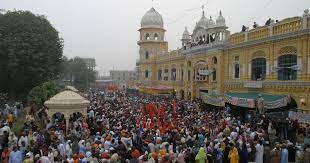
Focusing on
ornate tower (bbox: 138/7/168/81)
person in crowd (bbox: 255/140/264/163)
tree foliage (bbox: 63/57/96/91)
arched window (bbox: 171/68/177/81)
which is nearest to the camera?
person in crowd (bbox: 255/140/264/163)

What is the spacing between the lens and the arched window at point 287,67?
22.0 metres

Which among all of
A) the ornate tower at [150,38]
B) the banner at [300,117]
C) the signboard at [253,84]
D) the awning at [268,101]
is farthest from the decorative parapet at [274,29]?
the ornate tower at [150,38]

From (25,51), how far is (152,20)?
26764 millimetres

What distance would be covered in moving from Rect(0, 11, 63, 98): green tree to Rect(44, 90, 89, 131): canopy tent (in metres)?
A: 14.0

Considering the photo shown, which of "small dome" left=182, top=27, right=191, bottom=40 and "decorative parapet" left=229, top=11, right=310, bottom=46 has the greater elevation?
"small dome" left=182, top=27, right=191, bottom=40

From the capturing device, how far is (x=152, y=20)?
55719 millimetres

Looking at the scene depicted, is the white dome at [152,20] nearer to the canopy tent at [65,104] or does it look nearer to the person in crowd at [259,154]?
the canopy tent at [65,104]

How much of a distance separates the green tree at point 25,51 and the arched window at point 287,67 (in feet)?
70.0

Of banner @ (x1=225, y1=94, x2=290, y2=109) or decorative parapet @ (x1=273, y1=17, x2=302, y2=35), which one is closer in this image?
banner @ (x1=225, y1=94, x2=290, y2=109)

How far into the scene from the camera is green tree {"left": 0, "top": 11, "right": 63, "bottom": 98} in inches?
1267

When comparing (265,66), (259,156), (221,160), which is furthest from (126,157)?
→ (265,66)

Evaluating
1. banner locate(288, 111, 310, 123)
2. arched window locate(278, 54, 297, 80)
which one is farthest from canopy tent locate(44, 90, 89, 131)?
arched window locate(278, 54, 297, 80)

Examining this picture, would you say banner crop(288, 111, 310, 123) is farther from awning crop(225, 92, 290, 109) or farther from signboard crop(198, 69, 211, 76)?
signboard crop(198, 69, 211, 76)

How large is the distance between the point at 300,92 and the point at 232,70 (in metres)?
8.70
